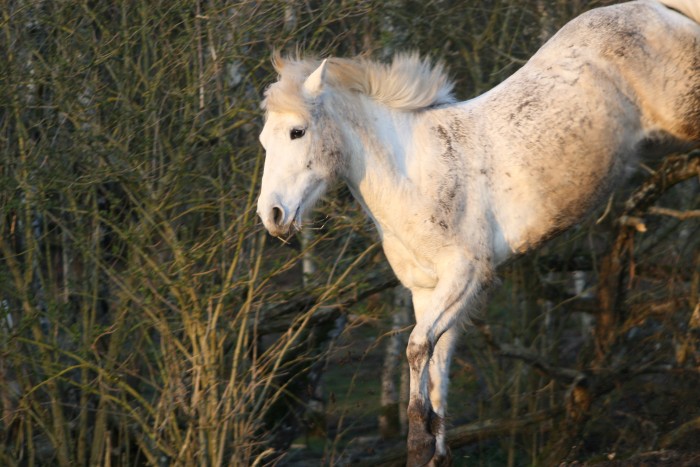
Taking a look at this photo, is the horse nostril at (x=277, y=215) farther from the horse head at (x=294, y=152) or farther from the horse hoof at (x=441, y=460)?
the horse hoof at (x=441, y=460)

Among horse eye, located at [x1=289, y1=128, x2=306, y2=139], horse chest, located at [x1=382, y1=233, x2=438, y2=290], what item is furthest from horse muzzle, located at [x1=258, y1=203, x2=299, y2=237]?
horse chest, located at [x1=382, y1=233, x2=438, y2=290]

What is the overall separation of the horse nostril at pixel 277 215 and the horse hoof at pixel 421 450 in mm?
1192

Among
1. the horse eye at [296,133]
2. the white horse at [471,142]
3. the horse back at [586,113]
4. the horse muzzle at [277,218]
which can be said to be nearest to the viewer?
the horse muzzle at [277,218]

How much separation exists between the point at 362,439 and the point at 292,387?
59.8 inches

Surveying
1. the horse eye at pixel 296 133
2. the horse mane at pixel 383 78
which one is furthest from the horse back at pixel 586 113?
the horse eye at pixel 296 133

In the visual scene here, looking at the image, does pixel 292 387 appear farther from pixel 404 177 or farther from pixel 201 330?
pixel 404 177

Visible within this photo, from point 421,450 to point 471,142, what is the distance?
1509mm

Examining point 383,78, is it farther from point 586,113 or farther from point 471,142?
point 586,113

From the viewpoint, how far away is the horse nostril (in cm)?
421

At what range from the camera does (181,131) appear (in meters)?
5.59

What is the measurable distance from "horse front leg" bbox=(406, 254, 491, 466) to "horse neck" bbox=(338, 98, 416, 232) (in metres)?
0.42

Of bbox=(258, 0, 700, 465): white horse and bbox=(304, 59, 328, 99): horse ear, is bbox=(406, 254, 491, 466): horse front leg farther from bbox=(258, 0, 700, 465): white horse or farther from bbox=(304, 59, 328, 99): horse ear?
bbox=(304, 59, 328, 99): horse ear

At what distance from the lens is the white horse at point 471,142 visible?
4.43 meters

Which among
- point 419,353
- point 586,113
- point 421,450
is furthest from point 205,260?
point 586,113
